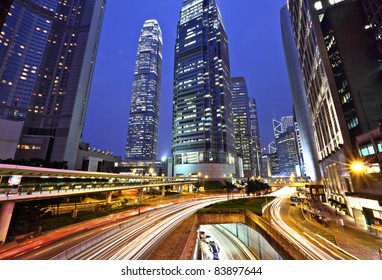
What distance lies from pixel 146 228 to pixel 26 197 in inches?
418

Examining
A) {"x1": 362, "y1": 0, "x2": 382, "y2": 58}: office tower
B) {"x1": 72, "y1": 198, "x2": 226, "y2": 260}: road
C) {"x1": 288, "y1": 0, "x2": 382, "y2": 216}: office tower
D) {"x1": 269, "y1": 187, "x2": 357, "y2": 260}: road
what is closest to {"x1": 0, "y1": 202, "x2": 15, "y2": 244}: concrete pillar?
{"x1": 72, "y1": 198, "x2": 226, "y2": 260}: road

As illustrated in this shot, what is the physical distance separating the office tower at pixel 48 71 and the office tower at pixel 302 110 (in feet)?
282

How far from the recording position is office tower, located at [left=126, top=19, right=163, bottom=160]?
545 ft

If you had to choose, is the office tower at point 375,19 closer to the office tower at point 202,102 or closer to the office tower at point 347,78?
the office tower at point 347,78

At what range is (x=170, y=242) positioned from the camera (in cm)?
1023

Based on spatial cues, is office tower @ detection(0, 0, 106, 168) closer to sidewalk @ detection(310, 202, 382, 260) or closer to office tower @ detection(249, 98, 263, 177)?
sidewalk @ detection(310, 202, 382, 260)

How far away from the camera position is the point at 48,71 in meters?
61.0

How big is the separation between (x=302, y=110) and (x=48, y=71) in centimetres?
10287

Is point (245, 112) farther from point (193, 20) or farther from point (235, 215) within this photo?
point (235, 215)

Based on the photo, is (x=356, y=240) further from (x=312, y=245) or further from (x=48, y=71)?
(x=48, y=71)

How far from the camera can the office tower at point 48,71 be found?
5091 centimetres

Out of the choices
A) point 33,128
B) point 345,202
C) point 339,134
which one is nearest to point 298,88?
point 339,134

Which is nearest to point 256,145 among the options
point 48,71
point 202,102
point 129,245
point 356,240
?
point 202,102

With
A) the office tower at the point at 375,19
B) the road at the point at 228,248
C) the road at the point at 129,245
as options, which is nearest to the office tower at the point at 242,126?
the office tower at the point at 375,19
